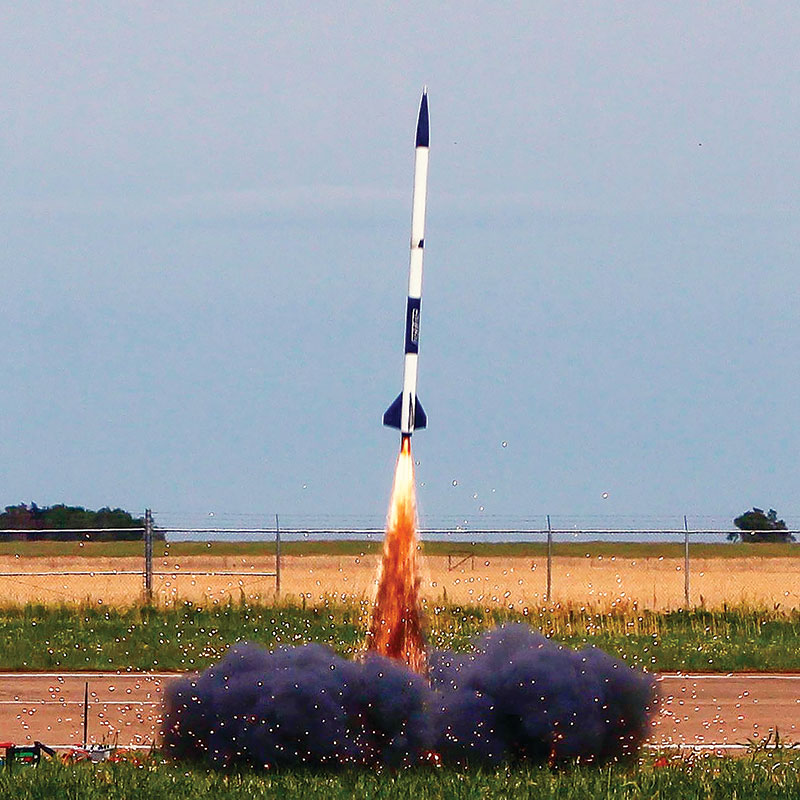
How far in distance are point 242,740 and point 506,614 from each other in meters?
17.7

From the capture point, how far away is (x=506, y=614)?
3422 centimetres

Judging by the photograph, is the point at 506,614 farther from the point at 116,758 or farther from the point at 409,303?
the point at 116,758

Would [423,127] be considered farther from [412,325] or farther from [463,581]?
[463,581]

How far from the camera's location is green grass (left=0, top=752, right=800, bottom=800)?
48.5 ft

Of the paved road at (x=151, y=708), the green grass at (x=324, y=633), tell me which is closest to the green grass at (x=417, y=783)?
the paved road at (x=151, y=708)

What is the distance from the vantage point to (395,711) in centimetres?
1702

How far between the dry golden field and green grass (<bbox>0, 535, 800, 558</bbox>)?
2.16 metres

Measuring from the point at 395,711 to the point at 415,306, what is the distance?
5628mm

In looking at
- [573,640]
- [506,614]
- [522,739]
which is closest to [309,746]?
[522,739]

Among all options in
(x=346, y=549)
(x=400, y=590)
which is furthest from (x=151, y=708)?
(x=346, y=549)

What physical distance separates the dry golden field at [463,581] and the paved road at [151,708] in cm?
950

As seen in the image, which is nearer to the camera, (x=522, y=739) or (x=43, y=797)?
(x=43, y=797)

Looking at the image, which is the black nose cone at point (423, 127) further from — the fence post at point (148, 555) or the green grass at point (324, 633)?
the fence post at point (148, 555)

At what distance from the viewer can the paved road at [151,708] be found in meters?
21.3
